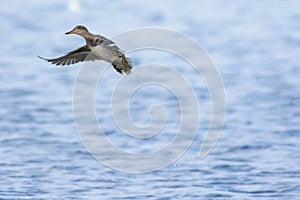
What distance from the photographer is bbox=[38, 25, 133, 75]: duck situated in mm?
6844

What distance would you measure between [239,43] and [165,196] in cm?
636

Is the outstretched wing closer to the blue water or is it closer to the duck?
the duck

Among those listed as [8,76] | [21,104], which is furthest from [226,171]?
[8,76]

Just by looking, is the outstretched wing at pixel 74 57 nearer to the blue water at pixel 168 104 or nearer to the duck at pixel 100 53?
the duck at pixel 100 53

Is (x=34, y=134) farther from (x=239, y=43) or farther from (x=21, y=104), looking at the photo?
(x=239, y=43)

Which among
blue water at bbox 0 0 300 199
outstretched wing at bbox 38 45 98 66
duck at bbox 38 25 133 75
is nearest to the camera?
duck at bbox 38 25 133 75

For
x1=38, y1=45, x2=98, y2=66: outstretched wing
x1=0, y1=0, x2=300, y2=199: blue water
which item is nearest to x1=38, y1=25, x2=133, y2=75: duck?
x1=38, y1=45, x2=98, y2=66: outstretched wing

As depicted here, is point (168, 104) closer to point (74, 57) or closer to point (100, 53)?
point (74, 57)

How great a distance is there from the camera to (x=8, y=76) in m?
13.8

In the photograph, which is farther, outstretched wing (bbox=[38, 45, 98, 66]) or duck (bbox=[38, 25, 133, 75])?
outstretched wing (bbox=[38, 45, 98, 66])

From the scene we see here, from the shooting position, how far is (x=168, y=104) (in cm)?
1271

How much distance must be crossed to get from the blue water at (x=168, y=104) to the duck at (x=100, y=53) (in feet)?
→ 7.43

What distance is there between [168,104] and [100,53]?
5.82 m

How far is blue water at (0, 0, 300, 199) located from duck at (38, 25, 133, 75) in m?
2.26
